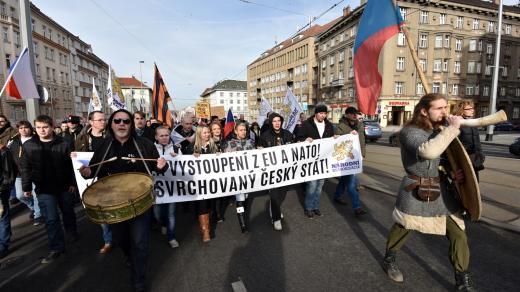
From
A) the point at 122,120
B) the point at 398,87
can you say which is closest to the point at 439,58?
the point at 398,87

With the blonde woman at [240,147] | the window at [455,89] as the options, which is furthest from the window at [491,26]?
the blonde woman at [240,147]

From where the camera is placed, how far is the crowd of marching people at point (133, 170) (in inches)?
113

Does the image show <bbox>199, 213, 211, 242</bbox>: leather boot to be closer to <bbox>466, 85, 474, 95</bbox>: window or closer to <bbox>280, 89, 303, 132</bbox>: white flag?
<bbox>280, 89, 303, 132</bbox>: white flag

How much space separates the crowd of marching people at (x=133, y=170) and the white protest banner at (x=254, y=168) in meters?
0.15

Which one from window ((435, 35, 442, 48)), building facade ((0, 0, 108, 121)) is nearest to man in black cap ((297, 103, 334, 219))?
building facade ((0, 0, 108, 121))

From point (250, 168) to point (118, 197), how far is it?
232cm

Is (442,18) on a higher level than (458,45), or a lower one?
higher

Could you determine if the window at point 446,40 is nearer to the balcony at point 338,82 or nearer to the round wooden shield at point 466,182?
the balcony at point 338,82

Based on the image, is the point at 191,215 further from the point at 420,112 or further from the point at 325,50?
the point at 325,50

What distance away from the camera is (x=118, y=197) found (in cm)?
258

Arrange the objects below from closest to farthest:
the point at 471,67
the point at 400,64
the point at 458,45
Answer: the point at 400,64, the point at 458,45, the point at 471,67

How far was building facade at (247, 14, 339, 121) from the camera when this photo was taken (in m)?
57.0

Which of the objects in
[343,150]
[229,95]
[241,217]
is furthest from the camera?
[229,95]

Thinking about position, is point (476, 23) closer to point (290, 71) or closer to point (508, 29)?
point (508, 29)
